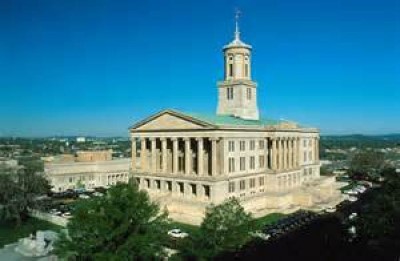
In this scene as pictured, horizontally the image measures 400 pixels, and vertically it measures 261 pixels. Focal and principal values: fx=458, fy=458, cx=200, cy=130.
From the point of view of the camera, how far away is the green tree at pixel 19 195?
63.9 m

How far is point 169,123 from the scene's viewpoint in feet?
238

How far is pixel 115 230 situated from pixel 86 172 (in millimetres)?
79328

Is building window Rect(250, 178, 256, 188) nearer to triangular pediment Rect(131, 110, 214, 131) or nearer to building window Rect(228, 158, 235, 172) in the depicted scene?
building window Rect(228, 158, 235, 172)

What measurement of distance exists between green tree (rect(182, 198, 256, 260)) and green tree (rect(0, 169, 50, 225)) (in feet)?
114

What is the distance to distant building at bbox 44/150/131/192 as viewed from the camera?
4102 inches

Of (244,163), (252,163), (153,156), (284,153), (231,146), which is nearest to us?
(231,146)

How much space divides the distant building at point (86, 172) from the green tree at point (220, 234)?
69460 mm

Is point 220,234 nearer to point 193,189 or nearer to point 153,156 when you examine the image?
point 193,189

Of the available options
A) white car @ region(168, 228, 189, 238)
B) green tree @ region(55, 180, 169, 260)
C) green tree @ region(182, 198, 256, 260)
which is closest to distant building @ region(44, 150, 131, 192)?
white car @ region(168, 228, 189, 238)

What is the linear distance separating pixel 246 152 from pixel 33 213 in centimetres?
3476

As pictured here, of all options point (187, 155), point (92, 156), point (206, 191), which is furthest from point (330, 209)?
point (92, 156)

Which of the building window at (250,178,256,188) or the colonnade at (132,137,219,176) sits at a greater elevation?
the colonnade at (132,137,219,176)

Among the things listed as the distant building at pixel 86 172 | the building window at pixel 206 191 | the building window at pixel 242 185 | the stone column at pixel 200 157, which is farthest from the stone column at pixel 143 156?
the distant building at pixel 86 172

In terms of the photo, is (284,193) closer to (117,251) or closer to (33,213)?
(33,213)
